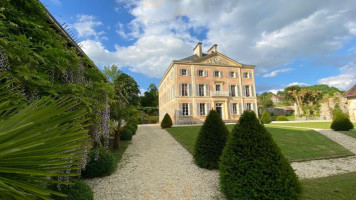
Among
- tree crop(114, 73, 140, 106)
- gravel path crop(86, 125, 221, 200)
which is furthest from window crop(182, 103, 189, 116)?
gravel path crop(86, 125, 221, 200)

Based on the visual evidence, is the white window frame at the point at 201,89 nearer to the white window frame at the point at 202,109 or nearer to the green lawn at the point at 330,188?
the white window frame at the point at 202,109

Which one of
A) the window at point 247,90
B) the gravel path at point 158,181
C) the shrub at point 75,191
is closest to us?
the shrub at point 75,191

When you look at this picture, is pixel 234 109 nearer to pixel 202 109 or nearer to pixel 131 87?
pixel 202 109

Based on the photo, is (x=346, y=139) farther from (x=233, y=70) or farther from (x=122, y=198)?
(x=233, y=70)

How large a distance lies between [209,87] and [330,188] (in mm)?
18478

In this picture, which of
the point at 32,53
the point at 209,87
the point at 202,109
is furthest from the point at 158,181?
the point at 209,87

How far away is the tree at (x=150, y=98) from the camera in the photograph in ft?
121

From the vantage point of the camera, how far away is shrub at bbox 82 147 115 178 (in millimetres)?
4215

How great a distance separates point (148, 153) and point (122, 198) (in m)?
3.52

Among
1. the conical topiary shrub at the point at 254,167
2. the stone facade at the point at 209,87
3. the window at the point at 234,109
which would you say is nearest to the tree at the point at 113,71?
the stone facade at the point at 209,87

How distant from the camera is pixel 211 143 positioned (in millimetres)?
4762

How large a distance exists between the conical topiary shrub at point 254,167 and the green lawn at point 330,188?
68cm

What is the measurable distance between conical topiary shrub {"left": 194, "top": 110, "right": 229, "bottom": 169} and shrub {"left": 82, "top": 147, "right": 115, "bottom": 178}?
2.58m

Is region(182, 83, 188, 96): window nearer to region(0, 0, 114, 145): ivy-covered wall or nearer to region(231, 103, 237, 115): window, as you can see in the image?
region(231, 103, 237, 115): window
